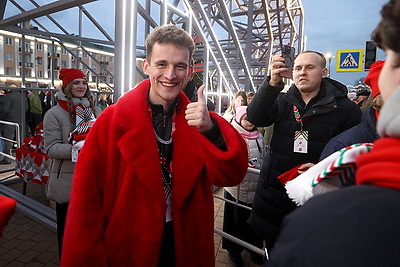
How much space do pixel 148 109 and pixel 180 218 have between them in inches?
23.0

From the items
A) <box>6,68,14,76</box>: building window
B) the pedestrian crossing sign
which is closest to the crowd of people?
the pedestrian crossing sign

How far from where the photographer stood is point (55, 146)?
98.8 inches

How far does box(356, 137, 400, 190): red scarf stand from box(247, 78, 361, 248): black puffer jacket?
1589 mm

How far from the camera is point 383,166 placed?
0.48 m

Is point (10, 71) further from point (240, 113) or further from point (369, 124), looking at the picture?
point (369, 124)

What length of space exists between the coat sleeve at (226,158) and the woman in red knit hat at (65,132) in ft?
4.84

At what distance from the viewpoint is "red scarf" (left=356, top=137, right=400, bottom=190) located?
470 mm

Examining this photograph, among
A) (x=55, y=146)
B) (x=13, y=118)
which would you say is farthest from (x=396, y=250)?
(x=13, y=118)

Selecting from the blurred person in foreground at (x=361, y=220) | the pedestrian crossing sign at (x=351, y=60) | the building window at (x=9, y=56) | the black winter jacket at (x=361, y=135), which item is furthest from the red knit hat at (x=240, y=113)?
the building window at (x=9, y=56)

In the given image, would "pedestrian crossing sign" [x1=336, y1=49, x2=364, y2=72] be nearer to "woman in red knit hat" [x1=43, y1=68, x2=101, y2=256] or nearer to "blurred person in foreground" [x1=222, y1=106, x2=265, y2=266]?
"blurred person in foreground" [x1=222, y1=106, x2=265, y2=266]

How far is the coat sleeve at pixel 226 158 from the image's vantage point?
129 centimetres

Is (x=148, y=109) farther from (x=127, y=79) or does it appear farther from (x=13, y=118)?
(x=13, y=118)

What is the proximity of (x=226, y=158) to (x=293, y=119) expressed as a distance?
3.70 feet

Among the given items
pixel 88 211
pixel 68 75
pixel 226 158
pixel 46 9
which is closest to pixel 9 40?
pixel 46 9
